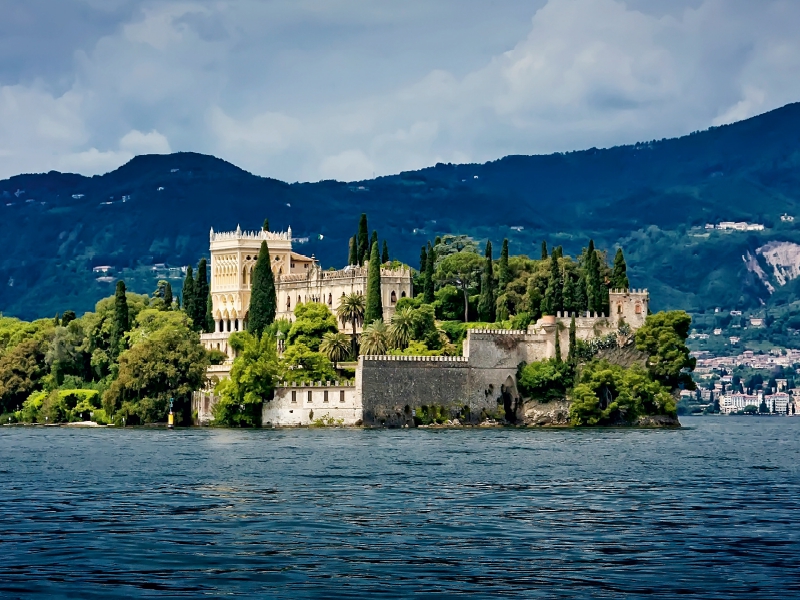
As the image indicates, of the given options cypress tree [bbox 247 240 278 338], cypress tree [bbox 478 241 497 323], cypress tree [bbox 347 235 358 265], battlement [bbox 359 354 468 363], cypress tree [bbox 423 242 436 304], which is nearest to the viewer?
battlement [bbox 359 354 468 363]

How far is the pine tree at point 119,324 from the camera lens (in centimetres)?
11700

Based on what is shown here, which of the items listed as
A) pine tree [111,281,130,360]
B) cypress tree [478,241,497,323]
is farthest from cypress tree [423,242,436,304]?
pine tree [111,281,130,360]

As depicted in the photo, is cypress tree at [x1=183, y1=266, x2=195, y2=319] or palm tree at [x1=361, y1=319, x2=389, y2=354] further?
cypress tree at [x1=183, y1=266, x2=195, y2=319]

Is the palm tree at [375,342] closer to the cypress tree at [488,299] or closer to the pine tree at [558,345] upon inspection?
the cypress tree at [488,299]

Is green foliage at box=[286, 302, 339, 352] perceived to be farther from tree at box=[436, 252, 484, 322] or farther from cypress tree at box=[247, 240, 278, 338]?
tree at box=[436, 252, 484, 322]

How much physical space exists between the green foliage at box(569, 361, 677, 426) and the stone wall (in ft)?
46.5

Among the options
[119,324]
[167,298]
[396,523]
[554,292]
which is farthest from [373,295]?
[396,523]

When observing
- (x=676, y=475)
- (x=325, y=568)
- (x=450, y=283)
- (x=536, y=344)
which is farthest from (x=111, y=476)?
(x=450, y=283)

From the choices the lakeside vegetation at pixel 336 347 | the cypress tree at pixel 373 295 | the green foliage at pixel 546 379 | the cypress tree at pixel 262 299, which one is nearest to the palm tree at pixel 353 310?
the lakeside vegetation at pixel 336 347

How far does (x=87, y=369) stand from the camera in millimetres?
121500

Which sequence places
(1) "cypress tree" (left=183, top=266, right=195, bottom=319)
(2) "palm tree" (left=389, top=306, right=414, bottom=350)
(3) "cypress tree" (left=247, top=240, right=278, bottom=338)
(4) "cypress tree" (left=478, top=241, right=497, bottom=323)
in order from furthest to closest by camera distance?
(1) "cypress tree" (left=183, top=266, right=195, bottom=319) → (3) "cypress tree" (left=247, top=240, right=278, bottom=338) → (4) "cypress tree" (left=478, top=241, right=497, bottom=323) → (2) "palm tree" (left=389, top=306, right=414, bottom=350)

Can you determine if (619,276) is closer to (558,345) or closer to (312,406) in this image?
(558,345)

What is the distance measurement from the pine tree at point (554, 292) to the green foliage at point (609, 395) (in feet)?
16.2

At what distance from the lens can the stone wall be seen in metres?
102
